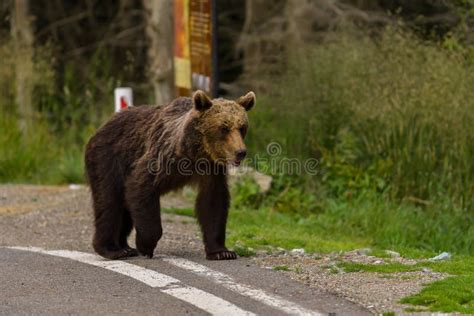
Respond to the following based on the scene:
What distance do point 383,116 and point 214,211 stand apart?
5337 millimetres

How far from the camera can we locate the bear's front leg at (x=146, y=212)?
9.64 m

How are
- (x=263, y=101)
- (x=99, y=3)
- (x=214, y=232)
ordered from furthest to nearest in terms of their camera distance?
(x=99, y=3) → (x=263, y=101) → (x=214, y=232)

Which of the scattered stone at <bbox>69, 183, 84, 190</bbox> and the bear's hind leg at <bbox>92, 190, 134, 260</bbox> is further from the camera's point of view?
the scattered stone at <bbox>69, 183, 84, 190</bbox>

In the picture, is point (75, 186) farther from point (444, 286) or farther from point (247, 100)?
point (444, 286)

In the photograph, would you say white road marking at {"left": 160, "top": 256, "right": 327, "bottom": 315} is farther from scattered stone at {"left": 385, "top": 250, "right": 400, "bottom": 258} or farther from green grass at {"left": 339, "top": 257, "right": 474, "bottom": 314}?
scattered stone at {"left": 385, "top": 250, "right": 400, "bottom": 258}

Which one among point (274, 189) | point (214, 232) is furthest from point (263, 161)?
point (214, 232)

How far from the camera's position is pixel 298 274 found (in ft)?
29.0

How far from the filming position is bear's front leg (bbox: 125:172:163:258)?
9.64m

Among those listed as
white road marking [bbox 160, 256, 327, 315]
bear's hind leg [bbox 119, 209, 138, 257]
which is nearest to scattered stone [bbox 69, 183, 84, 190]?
bear's hind leg [bbox 119, 209, 138, 257]

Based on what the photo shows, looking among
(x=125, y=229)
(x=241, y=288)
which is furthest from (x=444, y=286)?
(x=125, y=229)

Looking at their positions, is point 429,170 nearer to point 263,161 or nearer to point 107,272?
point 263,161

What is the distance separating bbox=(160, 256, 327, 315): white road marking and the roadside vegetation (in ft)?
7.78

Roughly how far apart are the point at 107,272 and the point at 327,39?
30.6 ft

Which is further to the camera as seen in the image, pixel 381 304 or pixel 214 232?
pixel 214 232
